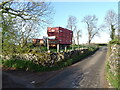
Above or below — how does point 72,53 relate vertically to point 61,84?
above

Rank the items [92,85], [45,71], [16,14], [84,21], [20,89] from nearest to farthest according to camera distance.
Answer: [20,89]
[92,85]
[16,14]
[45,71]
[84,21]

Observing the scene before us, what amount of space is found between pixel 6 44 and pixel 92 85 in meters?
6.58

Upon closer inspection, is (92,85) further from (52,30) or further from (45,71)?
(52,30)

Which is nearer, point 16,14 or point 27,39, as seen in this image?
point 16,14

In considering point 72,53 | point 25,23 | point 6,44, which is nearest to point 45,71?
point 6,44

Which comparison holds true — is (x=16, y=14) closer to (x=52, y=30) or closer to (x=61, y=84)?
(x=61, y=84)

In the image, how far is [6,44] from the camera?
8.74 meters

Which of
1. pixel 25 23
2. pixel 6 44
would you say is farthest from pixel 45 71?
pixel 25 23

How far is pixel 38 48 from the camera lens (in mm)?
12523

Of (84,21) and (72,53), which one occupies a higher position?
(84,21)

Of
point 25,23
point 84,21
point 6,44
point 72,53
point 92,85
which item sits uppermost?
point 84,21

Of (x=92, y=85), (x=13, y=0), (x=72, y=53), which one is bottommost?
(x=92, y=85)

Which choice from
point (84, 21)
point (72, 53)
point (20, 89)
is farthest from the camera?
→ point (84, 21)

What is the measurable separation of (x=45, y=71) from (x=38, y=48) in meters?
3.02
